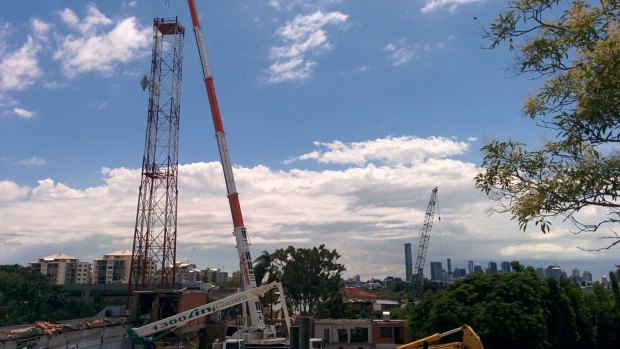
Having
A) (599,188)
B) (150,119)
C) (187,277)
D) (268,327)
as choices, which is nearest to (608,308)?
(268,327)

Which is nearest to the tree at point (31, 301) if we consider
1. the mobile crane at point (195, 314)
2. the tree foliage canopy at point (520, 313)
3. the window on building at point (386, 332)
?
the mobile crane at point (195, 314)

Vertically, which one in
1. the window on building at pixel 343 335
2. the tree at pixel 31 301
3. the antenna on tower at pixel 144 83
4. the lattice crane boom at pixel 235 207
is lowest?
the window on building at pixel 343 335

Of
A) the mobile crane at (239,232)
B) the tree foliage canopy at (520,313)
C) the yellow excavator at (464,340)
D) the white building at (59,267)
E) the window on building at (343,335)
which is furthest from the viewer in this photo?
the white building at (59,267)

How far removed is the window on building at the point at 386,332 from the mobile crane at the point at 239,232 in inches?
695

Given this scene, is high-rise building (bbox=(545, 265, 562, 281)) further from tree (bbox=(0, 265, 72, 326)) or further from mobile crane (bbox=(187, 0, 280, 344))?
tree (bbox=(0, 265, 72, 326))

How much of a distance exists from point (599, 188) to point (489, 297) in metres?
31.4

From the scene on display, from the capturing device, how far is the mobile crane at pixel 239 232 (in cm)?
3072

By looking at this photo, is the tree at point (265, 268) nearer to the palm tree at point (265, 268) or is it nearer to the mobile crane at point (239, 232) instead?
the palm tree at point (265, 268)

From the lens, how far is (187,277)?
14438 cm

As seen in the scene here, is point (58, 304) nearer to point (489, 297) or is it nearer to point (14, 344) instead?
point (14, 344)

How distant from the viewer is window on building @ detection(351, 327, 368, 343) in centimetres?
4659

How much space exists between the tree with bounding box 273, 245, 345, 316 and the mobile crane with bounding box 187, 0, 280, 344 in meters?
26.8

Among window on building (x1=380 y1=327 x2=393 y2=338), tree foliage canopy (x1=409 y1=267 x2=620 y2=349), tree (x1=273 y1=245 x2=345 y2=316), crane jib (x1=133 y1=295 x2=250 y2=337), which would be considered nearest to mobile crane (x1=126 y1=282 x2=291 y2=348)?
crane jib (x1=133 y1=295 x2=250 y2=337)

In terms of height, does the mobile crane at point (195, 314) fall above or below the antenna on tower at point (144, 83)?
below
